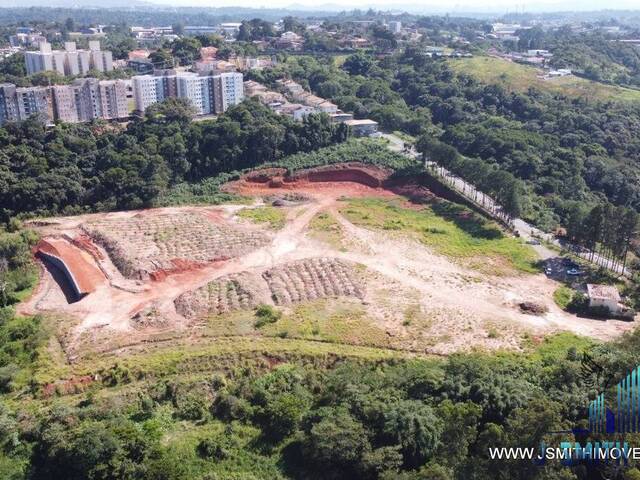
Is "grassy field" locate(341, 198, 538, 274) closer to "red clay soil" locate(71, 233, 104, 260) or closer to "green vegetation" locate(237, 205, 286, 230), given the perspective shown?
"green vegetation" locate(237, 205, 286, 230)

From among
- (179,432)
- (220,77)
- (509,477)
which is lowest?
(179,432)

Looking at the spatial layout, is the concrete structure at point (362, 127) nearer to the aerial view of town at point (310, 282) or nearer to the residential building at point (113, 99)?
the aerial view of town at point (310, 282)

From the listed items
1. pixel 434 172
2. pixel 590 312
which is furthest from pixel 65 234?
pixel 590 312

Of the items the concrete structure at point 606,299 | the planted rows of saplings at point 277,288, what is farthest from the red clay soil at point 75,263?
the concrete structure at point 606,299

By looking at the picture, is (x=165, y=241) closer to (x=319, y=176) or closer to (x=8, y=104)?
(x=319, y=176)

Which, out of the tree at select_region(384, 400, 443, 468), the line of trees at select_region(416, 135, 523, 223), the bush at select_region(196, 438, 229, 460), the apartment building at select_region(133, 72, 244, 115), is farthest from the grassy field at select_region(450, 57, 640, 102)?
the bush at select_region(196, 438, 229, 460)

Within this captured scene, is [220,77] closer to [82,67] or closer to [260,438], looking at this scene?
[82,67]

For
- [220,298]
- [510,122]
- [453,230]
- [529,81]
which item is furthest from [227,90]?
[529,81]
